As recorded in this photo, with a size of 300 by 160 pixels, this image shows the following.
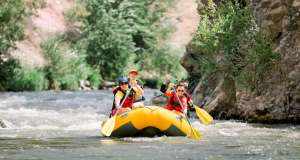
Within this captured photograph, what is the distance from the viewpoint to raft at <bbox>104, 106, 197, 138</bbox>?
11430 millimetres

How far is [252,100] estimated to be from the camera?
1628cm

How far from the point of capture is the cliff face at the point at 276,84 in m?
15.3

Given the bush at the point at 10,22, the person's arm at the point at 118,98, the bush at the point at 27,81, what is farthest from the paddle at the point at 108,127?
the bush at the point at 27,81

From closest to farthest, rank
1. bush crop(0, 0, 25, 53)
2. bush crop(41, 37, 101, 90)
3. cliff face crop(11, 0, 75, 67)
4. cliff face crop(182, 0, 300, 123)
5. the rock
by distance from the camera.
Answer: cliff face crop(182, 0, 300, 123), the rock, bush crop(0, 0, 25, 53), bush crop(41, 37, 101, 90), cliff face crop(11, 0, 75, 67)

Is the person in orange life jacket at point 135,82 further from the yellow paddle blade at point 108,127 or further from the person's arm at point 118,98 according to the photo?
the yellow paddle blade at point 108,127

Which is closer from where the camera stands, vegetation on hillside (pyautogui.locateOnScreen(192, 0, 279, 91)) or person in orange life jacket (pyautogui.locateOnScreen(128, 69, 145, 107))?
person in orange life jacket (pyautogui.locateOnScreen(128, 69, 145, 107))

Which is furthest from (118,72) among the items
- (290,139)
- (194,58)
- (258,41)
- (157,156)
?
(157,156)

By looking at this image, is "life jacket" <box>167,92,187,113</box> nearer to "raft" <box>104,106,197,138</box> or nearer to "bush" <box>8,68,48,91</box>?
"raft" <box>104,106,197,138</box>

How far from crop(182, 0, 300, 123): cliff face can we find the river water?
83cm

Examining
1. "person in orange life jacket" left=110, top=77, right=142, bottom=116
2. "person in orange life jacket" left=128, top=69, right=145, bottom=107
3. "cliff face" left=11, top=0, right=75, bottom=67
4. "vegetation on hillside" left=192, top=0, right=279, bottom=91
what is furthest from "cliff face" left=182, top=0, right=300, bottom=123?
"cliff face" left=11, top=0, right=75, bottom=67

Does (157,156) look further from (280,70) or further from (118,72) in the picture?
(118,72)

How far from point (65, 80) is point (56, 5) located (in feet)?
55.9

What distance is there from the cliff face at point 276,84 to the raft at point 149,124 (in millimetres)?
4183

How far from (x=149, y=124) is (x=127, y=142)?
2.71 ft
